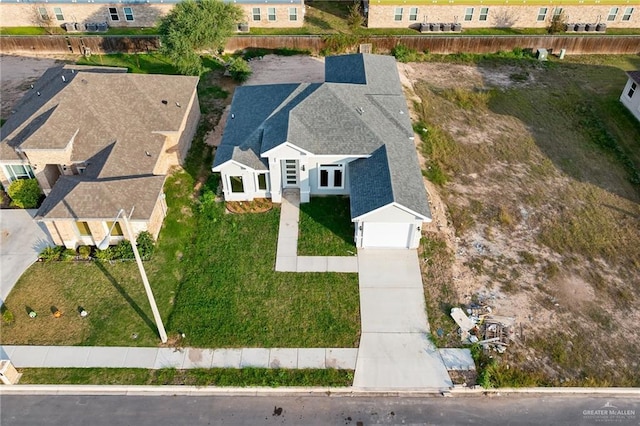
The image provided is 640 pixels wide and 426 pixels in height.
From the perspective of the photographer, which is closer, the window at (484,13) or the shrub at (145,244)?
the shrub at (145,244)

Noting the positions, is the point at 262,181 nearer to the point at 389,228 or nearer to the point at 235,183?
the point at 235,183

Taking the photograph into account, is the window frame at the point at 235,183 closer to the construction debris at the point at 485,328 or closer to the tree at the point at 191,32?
the construction debris at the point at 485,328

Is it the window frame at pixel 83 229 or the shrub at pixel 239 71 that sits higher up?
the shrub at pixel 239 71

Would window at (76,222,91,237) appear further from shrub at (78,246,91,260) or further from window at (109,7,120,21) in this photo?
window at (109,7,120,21)

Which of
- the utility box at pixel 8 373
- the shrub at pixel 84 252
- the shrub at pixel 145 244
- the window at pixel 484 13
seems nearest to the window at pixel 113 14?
the shrub at pixel 84 252

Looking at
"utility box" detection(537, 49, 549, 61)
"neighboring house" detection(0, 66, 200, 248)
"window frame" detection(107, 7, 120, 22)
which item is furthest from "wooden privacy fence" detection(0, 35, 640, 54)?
"neighboring house" detection(0, 66, 200, 248)

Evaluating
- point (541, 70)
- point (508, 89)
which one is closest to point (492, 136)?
point (508, 89)

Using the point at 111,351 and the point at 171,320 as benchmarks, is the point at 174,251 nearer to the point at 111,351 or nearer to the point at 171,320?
the point at 171,320
